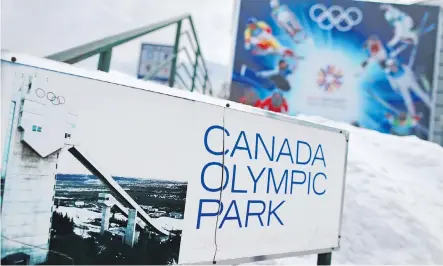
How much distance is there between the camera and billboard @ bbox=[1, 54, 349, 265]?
139cm

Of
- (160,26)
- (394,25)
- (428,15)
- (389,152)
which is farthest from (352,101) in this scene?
(160,26)

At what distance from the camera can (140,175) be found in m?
1.66

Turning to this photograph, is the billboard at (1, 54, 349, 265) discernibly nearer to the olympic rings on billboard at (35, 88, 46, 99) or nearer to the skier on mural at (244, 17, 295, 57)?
the olympic rings on billboard at (35, 88, 46, 99)

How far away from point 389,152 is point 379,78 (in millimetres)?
14157

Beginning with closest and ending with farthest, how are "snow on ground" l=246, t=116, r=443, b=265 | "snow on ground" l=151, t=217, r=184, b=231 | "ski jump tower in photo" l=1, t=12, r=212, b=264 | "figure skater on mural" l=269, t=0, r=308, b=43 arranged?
"ski jump tower in photo" l=1, t=12, r=212, b=264 → "snow on ground" l=151, t=217, r=184, b=231 → "snow on ground" l=246, t=116, r=443, b=265 → "figure skater on mural" l=269, t=0, r=308, b=43

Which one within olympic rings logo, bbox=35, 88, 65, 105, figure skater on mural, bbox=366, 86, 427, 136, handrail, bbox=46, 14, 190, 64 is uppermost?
figure skater on mural, bbox=366, 86, 427, 136

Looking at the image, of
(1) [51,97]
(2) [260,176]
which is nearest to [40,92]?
(1) [51,97]

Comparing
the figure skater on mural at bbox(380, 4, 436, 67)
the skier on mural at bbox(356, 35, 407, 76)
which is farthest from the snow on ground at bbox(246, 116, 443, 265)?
the figure skater on mural at bbox(380, 4, 436, 67)

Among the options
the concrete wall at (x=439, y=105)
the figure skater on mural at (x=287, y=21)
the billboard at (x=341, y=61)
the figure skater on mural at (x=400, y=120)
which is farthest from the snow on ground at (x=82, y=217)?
the concrete wall at (x=439, y=105)

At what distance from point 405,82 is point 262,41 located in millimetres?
7849

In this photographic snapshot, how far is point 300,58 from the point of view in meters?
18.6

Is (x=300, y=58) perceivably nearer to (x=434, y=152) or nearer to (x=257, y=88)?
(x=257, y=88)

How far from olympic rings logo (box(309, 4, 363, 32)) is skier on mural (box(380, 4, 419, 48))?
157 cm

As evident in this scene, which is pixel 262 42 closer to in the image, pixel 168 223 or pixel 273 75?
pixel 273 75
